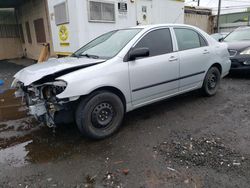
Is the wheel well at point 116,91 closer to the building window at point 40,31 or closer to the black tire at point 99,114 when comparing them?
the black tire at point 99,114

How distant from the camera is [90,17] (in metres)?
7.78

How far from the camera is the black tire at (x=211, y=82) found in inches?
190

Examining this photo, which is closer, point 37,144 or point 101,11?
point 37,144

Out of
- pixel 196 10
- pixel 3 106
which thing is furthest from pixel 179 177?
pixel 196 10

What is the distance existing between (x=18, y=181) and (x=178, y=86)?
10.1 feet

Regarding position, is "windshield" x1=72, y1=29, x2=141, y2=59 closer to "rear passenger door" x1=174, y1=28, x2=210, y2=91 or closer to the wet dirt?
"rear passenger door" x1=174, y1=28, x2=210, y2=91

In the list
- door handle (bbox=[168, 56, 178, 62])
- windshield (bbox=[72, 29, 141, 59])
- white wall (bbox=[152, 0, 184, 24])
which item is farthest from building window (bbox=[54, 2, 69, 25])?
door handle (bbox=[168, 56, 178, 62])

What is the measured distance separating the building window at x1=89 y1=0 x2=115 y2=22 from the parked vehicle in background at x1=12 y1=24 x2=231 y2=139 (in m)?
3.96

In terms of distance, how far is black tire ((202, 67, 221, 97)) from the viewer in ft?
15.8

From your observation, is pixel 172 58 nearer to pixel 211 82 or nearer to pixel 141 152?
pixel 211 82

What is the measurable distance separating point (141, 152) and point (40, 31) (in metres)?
10.7

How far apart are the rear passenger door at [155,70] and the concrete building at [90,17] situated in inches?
176

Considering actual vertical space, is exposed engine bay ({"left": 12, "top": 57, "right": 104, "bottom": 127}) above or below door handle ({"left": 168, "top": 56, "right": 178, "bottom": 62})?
below

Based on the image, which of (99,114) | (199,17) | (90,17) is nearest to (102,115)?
(99,114)
